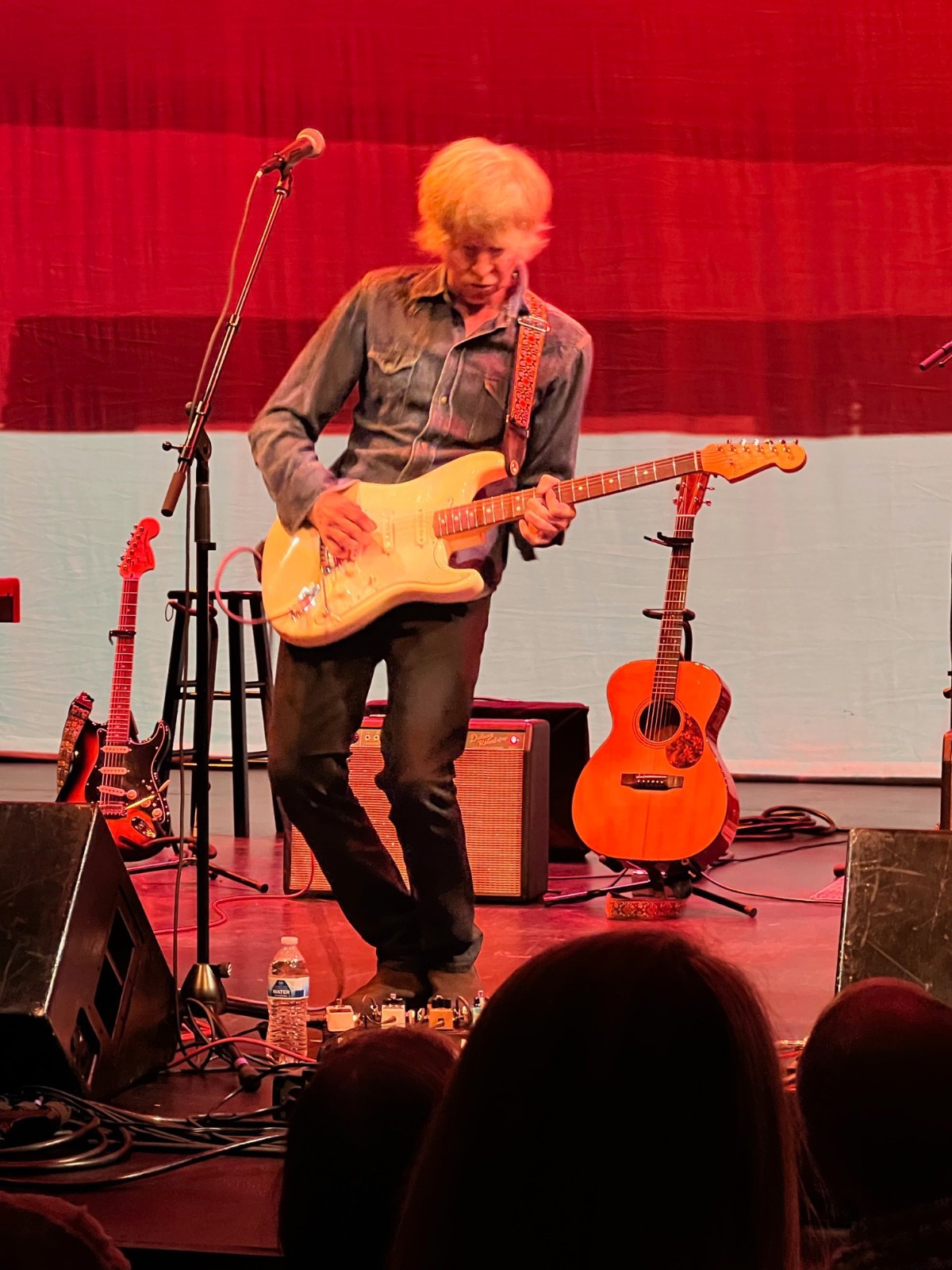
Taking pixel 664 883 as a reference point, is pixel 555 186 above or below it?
above

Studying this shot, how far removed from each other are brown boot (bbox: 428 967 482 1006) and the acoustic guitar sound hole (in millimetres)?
1789

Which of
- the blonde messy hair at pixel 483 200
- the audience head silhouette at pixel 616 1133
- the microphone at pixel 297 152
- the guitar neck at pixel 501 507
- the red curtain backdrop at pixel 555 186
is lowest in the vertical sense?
the audience head silhouette at pixel 616 1133

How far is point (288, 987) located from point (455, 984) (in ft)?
1.28

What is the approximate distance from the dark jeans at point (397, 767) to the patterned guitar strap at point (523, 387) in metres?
0.35

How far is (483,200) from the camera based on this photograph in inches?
137

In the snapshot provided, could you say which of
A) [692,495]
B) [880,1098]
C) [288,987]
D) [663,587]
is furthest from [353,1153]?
[663,587]

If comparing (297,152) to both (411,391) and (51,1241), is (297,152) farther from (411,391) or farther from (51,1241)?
(51,1241)

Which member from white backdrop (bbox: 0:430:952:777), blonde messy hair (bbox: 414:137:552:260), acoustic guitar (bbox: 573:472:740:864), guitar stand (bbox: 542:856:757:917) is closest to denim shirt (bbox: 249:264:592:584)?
blonde messy hair (bbox: 414:137:552:260)

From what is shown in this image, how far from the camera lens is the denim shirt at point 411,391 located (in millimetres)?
3602

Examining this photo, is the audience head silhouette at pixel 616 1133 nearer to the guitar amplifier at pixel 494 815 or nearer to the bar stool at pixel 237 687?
the guitar amplifier at pixel 494 815

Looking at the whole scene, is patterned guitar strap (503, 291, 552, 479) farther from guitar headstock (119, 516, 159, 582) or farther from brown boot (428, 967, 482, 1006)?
guitar headstock (119, 516, 159, 582)

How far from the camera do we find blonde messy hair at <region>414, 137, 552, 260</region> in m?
3.49

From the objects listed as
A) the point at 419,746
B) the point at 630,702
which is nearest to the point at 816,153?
the point at 630,702

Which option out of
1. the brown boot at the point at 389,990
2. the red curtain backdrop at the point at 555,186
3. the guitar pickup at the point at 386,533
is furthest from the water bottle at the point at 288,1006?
the red curtain backdrop at the point at 555,186
